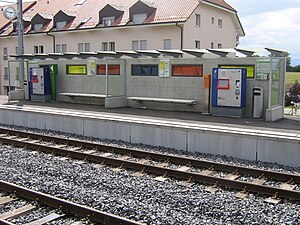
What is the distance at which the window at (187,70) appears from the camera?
14755mm

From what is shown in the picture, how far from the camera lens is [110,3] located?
38.7 m

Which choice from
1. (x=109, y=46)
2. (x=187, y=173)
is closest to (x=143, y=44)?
(x=109, y=46)

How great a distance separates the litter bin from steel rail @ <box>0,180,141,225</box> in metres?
8.82

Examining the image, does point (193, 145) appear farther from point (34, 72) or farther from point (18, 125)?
point (34, 72)

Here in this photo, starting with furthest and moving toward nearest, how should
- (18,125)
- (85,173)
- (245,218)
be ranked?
(18,125) < (85,173) < (245,218)

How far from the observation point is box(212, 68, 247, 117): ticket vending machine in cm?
1317

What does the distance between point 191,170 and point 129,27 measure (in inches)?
999

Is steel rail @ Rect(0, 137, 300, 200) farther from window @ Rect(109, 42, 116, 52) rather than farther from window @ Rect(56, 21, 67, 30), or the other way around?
window @ Rect(56, 21, 67, 30)

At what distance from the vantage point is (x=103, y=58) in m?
17.5

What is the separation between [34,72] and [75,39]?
57.4ft

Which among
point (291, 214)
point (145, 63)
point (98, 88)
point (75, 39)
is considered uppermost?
point (75, 39)

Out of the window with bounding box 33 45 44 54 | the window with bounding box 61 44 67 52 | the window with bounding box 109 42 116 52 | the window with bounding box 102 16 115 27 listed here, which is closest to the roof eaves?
the window with bounding box 102 16 115 27

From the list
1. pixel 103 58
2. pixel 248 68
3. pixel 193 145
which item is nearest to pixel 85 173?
pixel 193 145

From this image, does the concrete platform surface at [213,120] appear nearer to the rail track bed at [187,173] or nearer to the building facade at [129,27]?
the rail track bed at [187,173]
